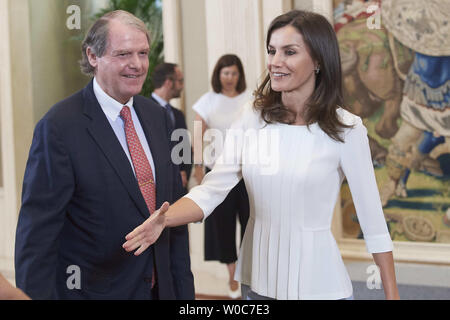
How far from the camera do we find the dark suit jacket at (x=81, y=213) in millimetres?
1681

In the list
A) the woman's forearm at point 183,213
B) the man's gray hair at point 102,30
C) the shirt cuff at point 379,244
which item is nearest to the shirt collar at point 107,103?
the man's gray hair at point 102,30

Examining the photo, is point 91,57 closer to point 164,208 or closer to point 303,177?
point 164,208

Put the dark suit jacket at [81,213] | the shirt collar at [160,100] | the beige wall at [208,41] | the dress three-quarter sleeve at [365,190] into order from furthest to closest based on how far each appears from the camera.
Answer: the beige wall at [208,41]
the shirt collar at [160,100]
the dress three-quarter sleeve at [365,190]
the dark suit jacket at [81,213]

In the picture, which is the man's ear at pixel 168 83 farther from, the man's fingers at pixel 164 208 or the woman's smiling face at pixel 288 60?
the man's fingers at pixel 164 208

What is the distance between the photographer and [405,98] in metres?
4.52

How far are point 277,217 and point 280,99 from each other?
0.40m

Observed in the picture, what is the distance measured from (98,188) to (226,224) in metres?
2.78

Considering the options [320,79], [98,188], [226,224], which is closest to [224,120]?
[226,224]

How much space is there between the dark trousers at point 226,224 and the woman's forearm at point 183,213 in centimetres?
247

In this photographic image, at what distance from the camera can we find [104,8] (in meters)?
6.25
